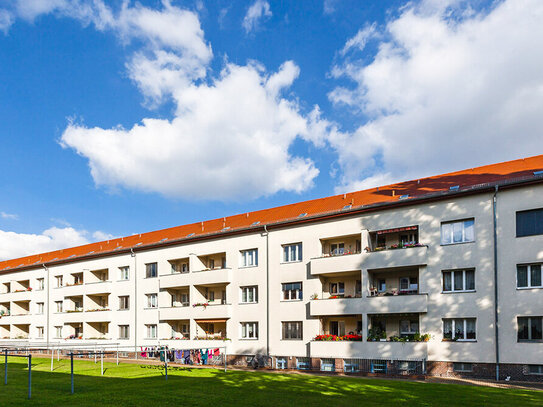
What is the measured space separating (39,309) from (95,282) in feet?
41.4

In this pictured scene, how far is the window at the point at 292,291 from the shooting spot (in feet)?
116

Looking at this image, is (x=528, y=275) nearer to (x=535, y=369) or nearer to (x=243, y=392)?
(x=535, y=369)

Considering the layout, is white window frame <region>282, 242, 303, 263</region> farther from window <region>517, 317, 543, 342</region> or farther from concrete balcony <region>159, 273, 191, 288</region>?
window <region>517, 317, 543, 342</region>

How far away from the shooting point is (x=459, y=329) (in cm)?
2811

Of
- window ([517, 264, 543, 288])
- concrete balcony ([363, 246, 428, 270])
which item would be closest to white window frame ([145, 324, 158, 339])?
concrete balcony ([363, 246, 428, 270])

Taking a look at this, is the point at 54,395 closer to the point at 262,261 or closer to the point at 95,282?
the point at 262,261

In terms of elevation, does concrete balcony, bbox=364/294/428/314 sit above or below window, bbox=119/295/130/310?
above

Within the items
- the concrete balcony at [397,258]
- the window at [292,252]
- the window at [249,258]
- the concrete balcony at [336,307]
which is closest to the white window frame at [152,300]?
the window at [249,258]

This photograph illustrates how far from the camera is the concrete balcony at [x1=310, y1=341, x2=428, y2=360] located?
A: 28.6m

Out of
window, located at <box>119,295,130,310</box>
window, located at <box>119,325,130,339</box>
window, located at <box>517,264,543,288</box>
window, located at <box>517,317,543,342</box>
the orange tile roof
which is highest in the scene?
the orange tile roof

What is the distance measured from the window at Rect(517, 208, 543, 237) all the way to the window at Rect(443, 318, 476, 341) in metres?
5.69

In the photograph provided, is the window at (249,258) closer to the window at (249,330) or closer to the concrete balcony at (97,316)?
the window at (249,330)

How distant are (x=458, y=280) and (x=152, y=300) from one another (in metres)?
28.0

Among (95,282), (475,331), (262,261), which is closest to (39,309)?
(95,282)
